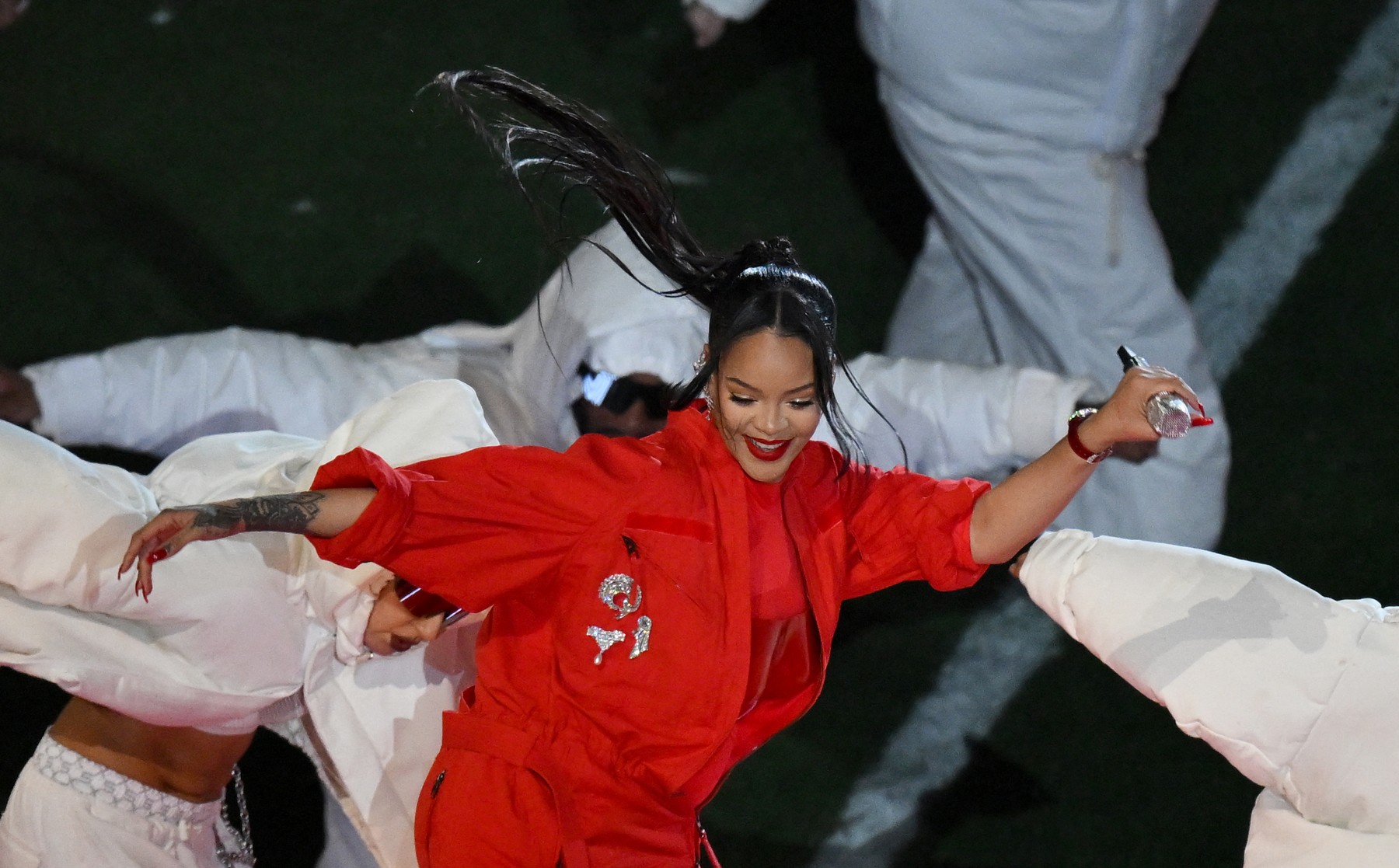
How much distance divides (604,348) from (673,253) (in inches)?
30.3

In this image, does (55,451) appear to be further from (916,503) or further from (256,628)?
(916,503)

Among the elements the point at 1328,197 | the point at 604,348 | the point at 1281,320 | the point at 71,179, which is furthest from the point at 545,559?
the point at 1328,197

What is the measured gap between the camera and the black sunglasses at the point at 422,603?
1.63 m

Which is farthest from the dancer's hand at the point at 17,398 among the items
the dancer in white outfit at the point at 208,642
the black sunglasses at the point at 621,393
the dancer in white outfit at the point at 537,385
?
the black sunglasses at the point at 621,393

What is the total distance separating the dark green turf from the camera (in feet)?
8.09

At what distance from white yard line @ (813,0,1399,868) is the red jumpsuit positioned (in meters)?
0.97

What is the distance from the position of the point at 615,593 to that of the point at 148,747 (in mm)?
645

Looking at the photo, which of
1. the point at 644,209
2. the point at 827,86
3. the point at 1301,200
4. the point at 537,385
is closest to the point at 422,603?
the point at 644,209

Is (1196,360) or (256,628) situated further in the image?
(1196,360)

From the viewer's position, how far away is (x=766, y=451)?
1483 millimetres

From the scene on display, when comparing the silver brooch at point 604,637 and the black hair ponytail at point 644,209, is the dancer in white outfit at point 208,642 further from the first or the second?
the black hair ponytail at point 644,209

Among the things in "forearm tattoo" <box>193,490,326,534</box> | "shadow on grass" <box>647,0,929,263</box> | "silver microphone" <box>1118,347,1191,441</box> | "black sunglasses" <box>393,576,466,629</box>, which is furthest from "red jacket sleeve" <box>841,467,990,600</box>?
"shadow on grass" <box>647,0,929,263</box>

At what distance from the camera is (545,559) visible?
151cm

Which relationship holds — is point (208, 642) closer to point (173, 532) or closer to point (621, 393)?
point (173, 532)
